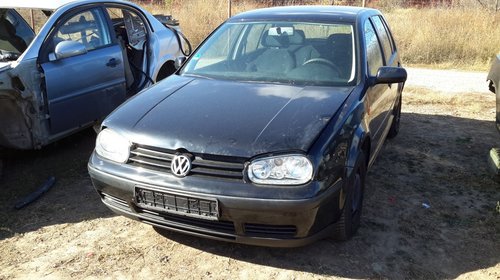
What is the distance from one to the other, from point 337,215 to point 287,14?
6.79 feet

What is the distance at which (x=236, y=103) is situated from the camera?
10.7ft

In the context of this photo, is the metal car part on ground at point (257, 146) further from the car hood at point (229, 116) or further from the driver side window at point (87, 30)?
the driver side window at point (87, 30)

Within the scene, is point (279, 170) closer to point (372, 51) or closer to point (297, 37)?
point (297, 37)

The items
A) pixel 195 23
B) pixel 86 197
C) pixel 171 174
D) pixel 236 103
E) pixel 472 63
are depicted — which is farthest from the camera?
pixel 195 23

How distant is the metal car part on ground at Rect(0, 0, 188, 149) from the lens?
13.6ft

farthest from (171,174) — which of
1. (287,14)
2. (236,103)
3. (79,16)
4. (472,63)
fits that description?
(472,63)

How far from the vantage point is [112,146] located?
10.1 feet

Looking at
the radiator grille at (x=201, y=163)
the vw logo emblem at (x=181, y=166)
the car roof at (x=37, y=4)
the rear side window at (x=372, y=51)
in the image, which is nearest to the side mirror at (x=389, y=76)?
the rear side window at (x=372, y=51)

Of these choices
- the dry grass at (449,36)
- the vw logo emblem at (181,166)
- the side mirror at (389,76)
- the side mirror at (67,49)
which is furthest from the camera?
the dry grass at (449,36)

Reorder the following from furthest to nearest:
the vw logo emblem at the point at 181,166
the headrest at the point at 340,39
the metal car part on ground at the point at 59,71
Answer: the metal car part on ground at the point at 59,71 < the headrest at the point at 340,39 < the vw logo emblem at the point at 181,166

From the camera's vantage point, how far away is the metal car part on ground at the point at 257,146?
8.85 ft

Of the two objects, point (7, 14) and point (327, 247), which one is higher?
point (7, 14)

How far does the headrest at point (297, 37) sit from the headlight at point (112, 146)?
1.76 meters

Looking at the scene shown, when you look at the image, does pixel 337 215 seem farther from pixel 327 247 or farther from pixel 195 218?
pixel 195 218
